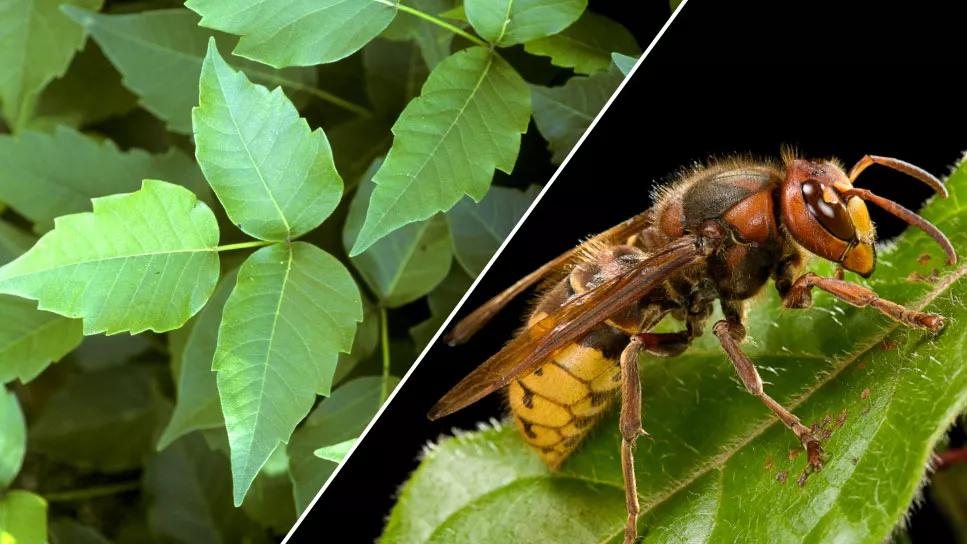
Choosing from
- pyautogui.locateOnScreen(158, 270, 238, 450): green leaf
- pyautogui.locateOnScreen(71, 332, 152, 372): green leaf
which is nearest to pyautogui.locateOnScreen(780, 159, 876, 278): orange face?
pyautogui.locateOnScreen(158, 270, 238, 450): green leaf

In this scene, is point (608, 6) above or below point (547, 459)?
above

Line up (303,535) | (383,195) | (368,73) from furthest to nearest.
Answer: (368,73), (303,535), (383,195)

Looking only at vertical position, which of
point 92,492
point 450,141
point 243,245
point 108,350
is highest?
point 450,141

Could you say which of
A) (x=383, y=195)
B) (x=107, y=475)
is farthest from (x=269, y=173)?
(x=107, y=475)

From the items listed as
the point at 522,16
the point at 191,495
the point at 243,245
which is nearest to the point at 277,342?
the point at 243,245

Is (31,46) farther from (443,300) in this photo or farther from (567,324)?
(567,324)

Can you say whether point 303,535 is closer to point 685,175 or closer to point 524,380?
point 524,380
